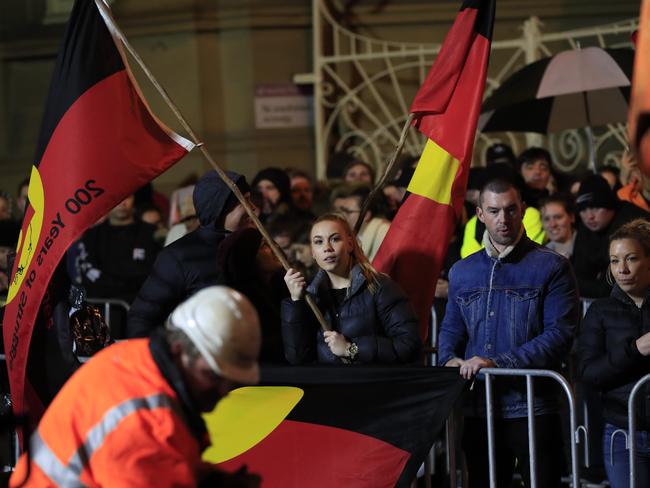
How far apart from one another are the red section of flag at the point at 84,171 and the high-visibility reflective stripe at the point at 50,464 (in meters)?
2.56

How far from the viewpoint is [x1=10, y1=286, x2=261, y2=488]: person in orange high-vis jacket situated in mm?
4168

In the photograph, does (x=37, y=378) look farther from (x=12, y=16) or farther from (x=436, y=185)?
(x=12, y=16)

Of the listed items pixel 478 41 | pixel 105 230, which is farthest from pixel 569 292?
pixel 105 230

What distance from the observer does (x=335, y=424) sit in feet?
22.0

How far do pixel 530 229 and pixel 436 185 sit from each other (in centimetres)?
136

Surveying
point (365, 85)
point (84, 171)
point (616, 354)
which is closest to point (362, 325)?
point (616, 354)

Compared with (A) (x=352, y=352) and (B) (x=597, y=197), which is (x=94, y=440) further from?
(B) (x=597, y=197)

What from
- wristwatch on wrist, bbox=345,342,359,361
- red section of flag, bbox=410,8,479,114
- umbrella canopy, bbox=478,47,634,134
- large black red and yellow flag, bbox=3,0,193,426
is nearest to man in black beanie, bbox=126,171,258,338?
large black red and yellow flag, bbox=3,0,193,426

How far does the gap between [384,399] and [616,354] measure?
1.14 metres

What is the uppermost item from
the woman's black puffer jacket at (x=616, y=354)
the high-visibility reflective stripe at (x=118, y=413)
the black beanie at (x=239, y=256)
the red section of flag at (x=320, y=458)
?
the black beanie at (x=239, y=256)

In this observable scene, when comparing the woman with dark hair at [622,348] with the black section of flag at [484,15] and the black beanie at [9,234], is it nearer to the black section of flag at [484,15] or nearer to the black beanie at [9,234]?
the black section of flag at [484,15]

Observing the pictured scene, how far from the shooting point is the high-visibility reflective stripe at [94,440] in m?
4.21

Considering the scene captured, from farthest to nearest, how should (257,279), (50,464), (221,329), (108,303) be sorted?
(108,303), (257,279), (50,464), (221,329)

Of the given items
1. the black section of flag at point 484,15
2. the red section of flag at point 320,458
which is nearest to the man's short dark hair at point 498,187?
the black section of flag at point 484,15
